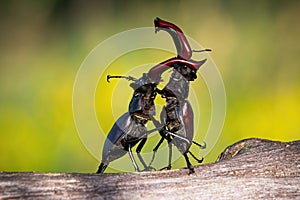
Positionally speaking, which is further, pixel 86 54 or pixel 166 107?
pixel 86 54

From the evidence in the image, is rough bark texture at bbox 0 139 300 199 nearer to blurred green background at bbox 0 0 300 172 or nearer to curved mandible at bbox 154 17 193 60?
curved mandible at bbox 154 17 193 60

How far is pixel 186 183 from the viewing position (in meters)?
1.30

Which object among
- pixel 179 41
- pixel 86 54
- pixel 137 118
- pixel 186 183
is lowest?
pixel 186 183

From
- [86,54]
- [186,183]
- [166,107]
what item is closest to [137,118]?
[166,107]

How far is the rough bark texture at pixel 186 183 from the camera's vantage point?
1.22 m

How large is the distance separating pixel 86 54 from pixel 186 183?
134cm

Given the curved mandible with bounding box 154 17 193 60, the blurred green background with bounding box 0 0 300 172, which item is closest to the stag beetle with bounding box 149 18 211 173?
the curved mandible with bounding box 154 17 193 60

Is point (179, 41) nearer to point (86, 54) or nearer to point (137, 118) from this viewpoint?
point (137, 118)

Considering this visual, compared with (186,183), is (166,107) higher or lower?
higher

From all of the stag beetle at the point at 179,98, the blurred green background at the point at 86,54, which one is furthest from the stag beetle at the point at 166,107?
the blurred green background at the point at 86,54

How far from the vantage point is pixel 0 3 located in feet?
8.80

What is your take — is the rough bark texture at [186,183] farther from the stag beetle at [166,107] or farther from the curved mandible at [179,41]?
the curved mandible at [179,41]

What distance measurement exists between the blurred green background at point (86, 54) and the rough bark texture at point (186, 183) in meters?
0.99

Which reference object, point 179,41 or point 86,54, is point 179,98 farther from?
point 86,54
